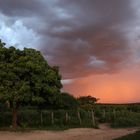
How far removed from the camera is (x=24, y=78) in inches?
1598

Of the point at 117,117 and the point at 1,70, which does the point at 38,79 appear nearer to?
the point at 1,70

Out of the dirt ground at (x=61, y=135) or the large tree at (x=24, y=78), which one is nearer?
the dirt ground at (x=61, y=135)

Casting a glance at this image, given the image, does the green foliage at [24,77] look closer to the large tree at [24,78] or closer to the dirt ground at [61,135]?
the large tree at [24,78]

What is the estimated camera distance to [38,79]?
4041 centimetres

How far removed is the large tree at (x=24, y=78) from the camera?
39.3 metres

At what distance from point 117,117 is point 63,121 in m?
8.76

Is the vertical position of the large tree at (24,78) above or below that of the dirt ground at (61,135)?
above

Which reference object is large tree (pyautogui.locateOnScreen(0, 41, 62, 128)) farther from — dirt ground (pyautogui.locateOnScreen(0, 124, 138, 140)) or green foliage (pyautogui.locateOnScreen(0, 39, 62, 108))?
dirt ground (pyautogui.locateOnScreen(0, 124, 138, 140))

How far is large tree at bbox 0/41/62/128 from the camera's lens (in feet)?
129

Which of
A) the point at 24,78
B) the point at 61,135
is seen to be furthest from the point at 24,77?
the point at 61,135

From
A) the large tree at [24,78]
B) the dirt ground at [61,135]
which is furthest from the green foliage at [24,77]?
the dirt ground at [61,135]

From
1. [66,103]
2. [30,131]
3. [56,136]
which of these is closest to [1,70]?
[30,131]

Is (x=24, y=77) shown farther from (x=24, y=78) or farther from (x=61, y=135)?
(x=61, y=135)

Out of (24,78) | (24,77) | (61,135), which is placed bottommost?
(61,135)
